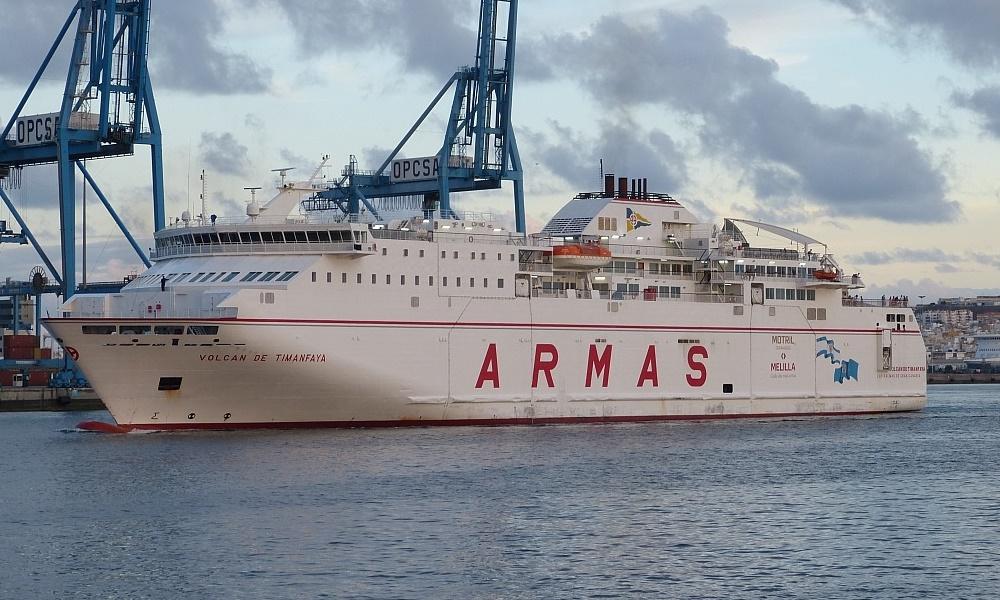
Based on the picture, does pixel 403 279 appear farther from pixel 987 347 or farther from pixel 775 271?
pixel 987 347

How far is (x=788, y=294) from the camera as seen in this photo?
2021 inches

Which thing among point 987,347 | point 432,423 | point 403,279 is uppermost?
point 403,279

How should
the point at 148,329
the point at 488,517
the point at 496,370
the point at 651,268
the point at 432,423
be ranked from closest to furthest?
1. the point at 488,517
2. the point at 148,329
3. the point at 432,423
4. the point at 496,370
5. the point at 651,268

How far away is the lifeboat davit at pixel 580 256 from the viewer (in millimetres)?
45844

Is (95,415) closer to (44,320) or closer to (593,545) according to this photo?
(44,320)

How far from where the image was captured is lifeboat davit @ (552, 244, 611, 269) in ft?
150

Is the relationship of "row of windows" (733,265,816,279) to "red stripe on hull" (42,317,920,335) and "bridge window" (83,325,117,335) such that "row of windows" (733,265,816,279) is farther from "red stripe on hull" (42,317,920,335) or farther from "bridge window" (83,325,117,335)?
"bridge window" (83,325,117,335)

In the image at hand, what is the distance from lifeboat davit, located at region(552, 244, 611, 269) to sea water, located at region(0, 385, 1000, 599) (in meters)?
6.85

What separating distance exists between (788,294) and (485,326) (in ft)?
45.4

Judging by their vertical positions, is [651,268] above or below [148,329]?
above

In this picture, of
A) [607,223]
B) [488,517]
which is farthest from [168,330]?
[607,223]

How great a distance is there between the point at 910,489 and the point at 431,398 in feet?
48.7

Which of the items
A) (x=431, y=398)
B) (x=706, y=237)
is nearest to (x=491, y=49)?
(x=706, y=237)

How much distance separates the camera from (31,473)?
33219mm
